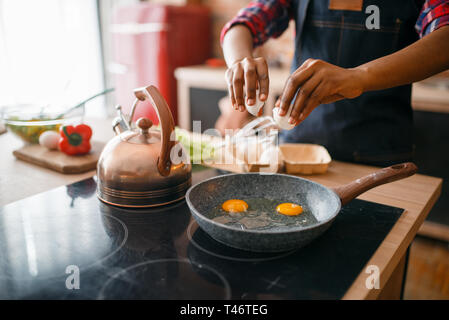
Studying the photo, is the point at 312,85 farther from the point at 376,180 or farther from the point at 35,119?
the point at 35,119

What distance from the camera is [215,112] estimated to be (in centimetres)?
328

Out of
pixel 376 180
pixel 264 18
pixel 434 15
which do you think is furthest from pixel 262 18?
pixel 376 180

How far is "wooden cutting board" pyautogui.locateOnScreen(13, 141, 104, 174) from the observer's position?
1270 millimetres

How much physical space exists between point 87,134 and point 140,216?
0.55 metres

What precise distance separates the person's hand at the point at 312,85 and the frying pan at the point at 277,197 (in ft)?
0.58

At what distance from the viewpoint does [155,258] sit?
77 centimetres

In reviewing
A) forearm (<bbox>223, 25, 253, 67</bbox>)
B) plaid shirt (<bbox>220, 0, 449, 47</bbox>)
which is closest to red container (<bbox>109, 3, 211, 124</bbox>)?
plaid shirt (<bbox>220, 0, 449, 47</bbox>)

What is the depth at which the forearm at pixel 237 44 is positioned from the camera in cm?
134

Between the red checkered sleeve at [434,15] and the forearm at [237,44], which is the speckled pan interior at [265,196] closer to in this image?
the forearm at [237,44]

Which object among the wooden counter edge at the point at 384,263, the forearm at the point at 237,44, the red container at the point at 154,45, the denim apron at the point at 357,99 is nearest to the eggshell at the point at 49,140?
the forearm at the point at 237,44

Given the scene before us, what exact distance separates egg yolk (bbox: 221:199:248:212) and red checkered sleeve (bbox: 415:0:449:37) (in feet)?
2.57

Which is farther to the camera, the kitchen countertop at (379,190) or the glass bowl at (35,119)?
the glass bowl at (35,119)
